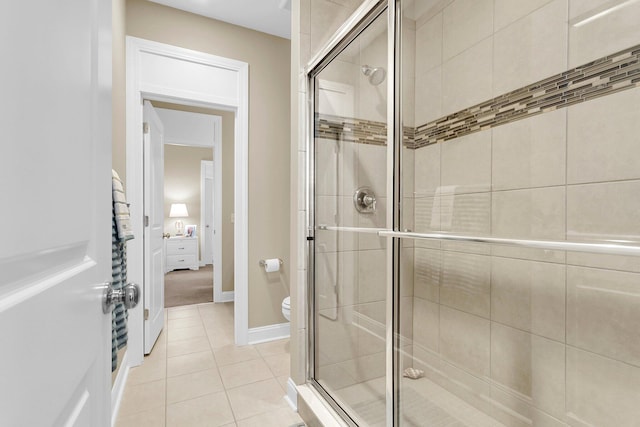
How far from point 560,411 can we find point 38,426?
1.73m

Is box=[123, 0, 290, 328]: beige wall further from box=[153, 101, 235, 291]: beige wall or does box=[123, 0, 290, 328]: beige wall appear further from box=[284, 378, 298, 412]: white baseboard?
box=[153, 101, 235, 291]: beige wall

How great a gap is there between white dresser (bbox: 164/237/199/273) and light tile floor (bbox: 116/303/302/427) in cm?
347

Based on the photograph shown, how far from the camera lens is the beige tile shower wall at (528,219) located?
3.54 ft

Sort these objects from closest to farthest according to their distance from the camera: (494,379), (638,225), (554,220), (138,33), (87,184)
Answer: (87,184) < (638,225) < (554,220) < (494,379) < (138,33)

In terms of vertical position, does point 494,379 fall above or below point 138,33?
below

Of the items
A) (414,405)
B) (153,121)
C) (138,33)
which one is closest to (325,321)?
(414,405)

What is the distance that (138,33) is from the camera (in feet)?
7.68

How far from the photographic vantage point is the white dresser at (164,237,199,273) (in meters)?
6.09

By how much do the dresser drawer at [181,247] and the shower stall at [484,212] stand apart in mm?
5304

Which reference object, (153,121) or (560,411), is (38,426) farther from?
(153,121)

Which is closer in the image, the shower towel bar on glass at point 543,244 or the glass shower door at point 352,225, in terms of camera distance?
the shower towel bar on glass at point 543,244

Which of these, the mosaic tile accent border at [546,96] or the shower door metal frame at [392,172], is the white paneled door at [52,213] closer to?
the shower door metal frame at [392,172]

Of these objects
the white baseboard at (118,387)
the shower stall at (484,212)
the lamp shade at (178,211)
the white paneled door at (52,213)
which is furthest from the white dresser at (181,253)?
the white paneled door at (52,213)

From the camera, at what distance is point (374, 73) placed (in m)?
1.45
